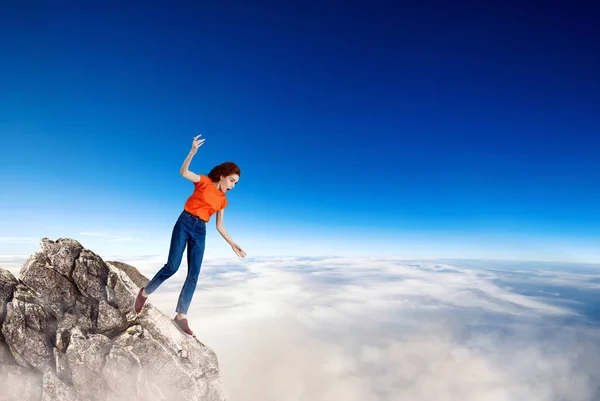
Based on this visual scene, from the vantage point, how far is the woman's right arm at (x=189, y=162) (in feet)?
28.6

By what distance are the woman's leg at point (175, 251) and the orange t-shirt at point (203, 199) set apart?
0.39 meters

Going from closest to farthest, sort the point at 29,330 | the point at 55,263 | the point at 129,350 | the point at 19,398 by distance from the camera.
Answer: the point at 19,398, the point at 29,330, the point at 129,350, the point at 55,263

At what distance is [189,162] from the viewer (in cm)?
890

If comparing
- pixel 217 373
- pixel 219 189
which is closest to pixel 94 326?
pixel 217 373

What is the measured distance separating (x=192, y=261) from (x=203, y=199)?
1.82 m

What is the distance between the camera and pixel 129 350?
32.6ft

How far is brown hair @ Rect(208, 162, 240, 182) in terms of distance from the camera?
32.9 ft

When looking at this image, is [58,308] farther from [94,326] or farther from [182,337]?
[182,337]

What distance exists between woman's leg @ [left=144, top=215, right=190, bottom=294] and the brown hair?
1.40m

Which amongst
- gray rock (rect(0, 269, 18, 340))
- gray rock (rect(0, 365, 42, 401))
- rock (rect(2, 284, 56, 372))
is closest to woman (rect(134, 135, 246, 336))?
rock (rect(2, 284, 56, 372))

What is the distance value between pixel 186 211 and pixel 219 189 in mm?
1062

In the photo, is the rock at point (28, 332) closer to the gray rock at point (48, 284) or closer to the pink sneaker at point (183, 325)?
the gray rock at point (48, 284)

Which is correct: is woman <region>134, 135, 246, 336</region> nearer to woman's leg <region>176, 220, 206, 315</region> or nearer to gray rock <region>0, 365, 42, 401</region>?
woman's leg <region>176, 220, 206, 315</region>

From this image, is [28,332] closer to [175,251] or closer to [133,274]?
[175,251]
